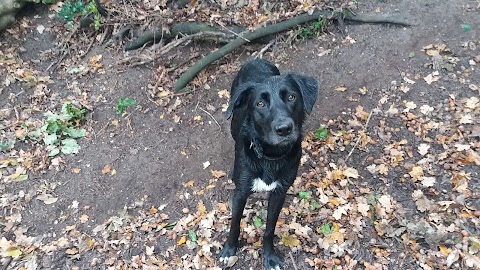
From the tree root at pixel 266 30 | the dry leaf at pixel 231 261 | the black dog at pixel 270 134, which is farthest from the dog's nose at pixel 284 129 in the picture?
the tree root at pixel 266 30

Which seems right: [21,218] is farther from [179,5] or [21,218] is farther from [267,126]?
[179,5]

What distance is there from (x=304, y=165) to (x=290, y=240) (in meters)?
1.10

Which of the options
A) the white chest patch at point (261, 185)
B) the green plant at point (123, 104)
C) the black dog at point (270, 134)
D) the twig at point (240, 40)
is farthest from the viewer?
the twig at point (240, 40)

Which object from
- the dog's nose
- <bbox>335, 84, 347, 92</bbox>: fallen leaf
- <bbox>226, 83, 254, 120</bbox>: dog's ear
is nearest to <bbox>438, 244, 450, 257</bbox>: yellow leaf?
the dog's nose

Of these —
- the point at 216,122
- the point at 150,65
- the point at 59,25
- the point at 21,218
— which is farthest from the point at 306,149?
the point at 59,25

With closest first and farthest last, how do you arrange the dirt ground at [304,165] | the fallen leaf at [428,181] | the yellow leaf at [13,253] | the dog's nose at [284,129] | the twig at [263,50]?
the dog's nose at [284,129] < the dirt ground at [304,165] < the yellow leaf at [13,253] < the fallen leaf at [428,181] < the twig at [263,50]

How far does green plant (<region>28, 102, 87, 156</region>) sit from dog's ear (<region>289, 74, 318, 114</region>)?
11.8 feet

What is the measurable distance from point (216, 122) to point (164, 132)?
2.49 ft

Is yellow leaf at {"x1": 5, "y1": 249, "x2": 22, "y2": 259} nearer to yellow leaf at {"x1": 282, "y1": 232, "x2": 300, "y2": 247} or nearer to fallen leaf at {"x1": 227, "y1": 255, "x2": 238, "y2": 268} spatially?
fallen leaf at {"x1": 227, "y1": 255, "x2": 238, "y2": 268}

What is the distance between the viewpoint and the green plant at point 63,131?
A: 5852 mm

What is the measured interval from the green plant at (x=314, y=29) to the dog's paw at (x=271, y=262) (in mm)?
3869

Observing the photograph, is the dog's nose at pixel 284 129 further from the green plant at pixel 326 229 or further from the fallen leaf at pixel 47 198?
the fallen leaf at pixel 47 198

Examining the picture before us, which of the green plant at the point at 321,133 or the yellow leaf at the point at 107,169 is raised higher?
the green plant at the point at 321,133

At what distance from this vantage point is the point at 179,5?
7395mm
